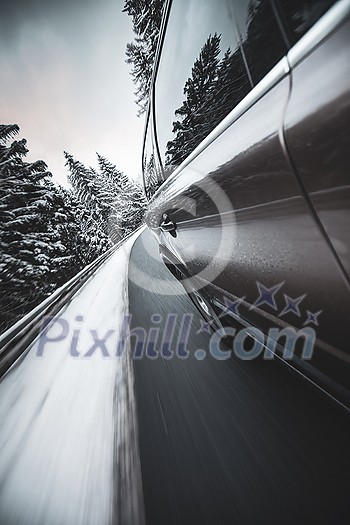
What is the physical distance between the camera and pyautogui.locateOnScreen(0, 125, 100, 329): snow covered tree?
29.0 ft

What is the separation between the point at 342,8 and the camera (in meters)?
0.57

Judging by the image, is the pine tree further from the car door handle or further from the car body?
the car door handle

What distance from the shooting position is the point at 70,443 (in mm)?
1679

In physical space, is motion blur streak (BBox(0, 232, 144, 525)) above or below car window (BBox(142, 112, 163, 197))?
below

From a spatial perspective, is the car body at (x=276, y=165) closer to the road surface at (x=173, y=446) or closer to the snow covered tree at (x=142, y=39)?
the road surface at (x=173, y=446)

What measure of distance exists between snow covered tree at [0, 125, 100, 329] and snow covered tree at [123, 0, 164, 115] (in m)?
5.96

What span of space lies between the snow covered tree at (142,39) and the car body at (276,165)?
23.2 ft

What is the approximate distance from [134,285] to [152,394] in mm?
3388

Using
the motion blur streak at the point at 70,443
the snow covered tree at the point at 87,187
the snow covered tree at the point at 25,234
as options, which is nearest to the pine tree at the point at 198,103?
the motion blur streak at the point at 70,443

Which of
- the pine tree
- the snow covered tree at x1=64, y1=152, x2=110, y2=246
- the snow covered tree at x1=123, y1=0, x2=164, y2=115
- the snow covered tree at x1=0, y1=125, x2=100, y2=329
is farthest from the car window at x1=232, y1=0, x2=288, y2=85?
the snow covered tree at x1=64, y1=152, x2=110, y2=246

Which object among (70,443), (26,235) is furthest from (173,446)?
(26,235)

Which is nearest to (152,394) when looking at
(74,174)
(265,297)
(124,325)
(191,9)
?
(265,297)

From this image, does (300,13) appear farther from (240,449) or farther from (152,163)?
(152,163)

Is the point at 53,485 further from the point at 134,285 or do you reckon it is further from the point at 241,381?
the point at 134,285
